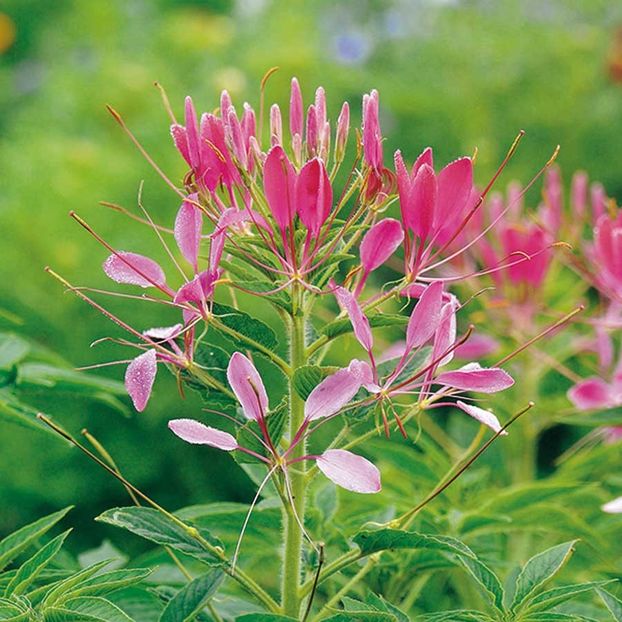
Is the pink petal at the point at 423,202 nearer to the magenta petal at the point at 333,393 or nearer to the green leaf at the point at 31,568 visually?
the magenta petal at the point at 333,393

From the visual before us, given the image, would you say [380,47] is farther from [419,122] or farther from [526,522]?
[526,522]

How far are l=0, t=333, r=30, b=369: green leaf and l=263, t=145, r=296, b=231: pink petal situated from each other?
0.78ft

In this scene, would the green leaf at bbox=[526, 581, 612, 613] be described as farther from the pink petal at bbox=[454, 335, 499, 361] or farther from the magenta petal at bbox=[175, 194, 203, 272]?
the pink petal at bbox=[454, 335, 499, 361]

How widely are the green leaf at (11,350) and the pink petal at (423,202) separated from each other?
29cm

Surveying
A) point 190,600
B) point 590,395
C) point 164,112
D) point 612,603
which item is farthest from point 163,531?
point 164,112

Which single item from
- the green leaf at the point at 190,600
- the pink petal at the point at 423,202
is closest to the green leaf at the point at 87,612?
the green leaf at the point at 190,600

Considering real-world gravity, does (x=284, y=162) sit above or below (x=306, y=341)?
above

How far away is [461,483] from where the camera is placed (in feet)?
2.66

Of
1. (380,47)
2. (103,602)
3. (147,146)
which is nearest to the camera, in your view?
(103,602)

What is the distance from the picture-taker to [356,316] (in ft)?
1.68

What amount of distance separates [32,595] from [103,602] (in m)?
0.06

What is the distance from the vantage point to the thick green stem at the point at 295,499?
22.5 inches

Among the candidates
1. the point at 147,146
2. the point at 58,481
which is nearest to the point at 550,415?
the point at 58,481

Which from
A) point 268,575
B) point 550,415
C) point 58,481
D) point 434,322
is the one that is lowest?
point 58,481
